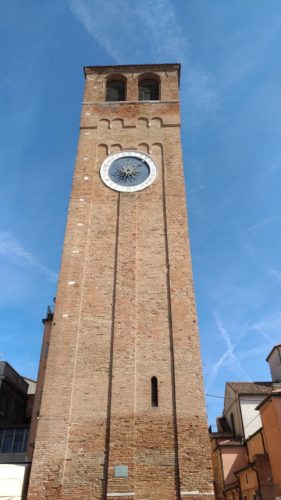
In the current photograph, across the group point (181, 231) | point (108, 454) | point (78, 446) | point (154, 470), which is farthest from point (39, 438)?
point (181, 231)

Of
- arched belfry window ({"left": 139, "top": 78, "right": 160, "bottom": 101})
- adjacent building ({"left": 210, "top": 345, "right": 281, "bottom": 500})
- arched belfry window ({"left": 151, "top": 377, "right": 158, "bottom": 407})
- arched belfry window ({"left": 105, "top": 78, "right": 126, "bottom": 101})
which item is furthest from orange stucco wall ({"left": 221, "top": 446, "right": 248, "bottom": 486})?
arched belfry window ({"left": 105, "top": 78, "right": 126, "bottom": 101})

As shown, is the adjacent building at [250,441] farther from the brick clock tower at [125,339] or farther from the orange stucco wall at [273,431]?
the brick clock tower at [125,339]

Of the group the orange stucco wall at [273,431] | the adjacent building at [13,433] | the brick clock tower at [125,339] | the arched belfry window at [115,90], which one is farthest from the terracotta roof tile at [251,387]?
the arched belfry window at [115,90]

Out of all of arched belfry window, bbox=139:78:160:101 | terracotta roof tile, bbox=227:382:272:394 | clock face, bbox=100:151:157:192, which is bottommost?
terracotta roof tile, bbox=227:382:272:394

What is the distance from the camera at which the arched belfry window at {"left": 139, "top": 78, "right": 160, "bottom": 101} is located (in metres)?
22.5

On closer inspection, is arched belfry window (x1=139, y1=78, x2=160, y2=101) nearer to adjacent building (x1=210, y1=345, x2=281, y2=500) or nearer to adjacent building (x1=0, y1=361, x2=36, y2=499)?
adjacent building (x1=210, y1=345, x2=281, y2=500)

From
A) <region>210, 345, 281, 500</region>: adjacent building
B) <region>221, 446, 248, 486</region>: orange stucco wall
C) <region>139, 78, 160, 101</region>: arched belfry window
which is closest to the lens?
<region>210, 345, 281, 500</region>: adjacent building

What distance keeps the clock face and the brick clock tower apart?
5cm

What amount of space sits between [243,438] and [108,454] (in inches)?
565

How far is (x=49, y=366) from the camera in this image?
13109 millimetres

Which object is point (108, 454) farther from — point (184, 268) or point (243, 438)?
point (243, 438)

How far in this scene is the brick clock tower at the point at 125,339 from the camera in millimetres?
11336

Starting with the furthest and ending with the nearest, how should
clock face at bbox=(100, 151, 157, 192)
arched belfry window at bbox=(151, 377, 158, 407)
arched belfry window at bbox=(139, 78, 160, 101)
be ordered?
arched belfry window at bbox=(139, 78, 160, 101) → clock face at bbox=(100, 151, 157, 192) → arched belfry window at bbox=(151, 377, 158, 407)

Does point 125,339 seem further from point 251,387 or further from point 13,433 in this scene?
point 251,387
